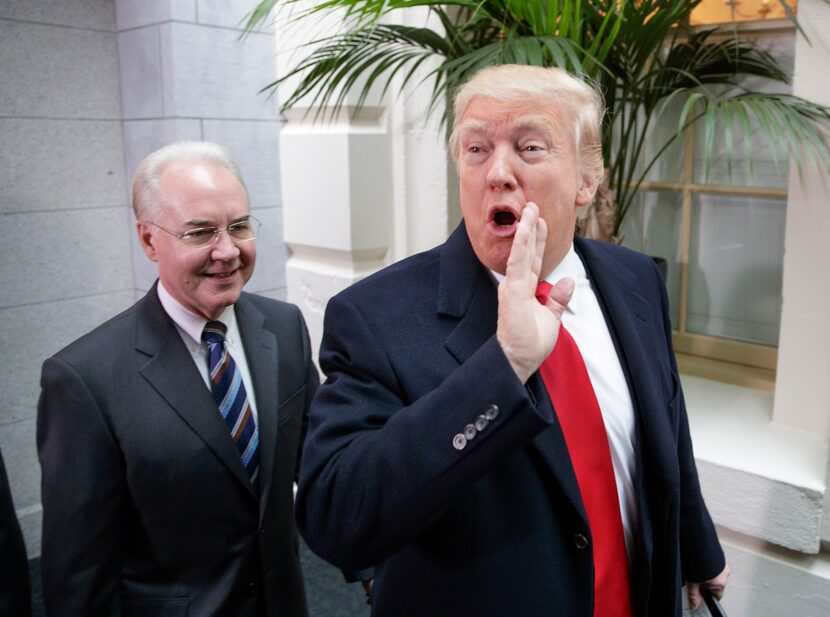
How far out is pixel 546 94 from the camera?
4.24 ft

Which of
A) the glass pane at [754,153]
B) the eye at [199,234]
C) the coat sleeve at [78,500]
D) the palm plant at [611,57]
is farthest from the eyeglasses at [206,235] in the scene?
the glass pane at [754,153]

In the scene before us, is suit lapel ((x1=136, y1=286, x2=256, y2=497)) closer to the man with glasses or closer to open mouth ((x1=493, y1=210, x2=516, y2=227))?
the man with glasses

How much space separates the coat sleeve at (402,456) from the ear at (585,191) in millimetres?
464

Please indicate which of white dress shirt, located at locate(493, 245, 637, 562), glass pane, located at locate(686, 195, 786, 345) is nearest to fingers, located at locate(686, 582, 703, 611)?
white dress shirt, located at locate(493, 245, 637, 562)

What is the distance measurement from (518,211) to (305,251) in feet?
9.35

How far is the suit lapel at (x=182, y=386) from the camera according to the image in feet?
5.47

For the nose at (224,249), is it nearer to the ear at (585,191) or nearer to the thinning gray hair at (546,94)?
the thinning gray hair at (546,94)

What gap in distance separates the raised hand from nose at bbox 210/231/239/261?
0.84 meters

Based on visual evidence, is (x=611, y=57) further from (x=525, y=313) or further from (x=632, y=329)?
(x=525, y=313)

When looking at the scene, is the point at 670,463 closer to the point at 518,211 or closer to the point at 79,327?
the point at 518,211

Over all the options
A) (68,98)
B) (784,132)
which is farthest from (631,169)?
(68,98)

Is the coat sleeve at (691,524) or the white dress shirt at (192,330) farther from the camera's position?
the white dress shirt at (192,330)

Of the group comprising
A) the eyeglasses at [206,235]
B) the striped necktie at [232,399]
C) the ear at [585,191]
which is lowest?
the striped necktie at [232,399]

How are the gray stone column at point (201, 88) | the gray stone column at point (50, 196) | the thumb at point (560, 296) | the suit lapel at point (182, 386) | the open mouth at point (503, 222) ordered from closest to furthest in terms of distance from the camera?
1. the thumb at point (560, 296)
2. the open mouth at point (503, 222)
3. the suit lapel at point (182, 386)
4. the gray stone column at point (50, 196)
5. the gray stone column at point (201, 88)
